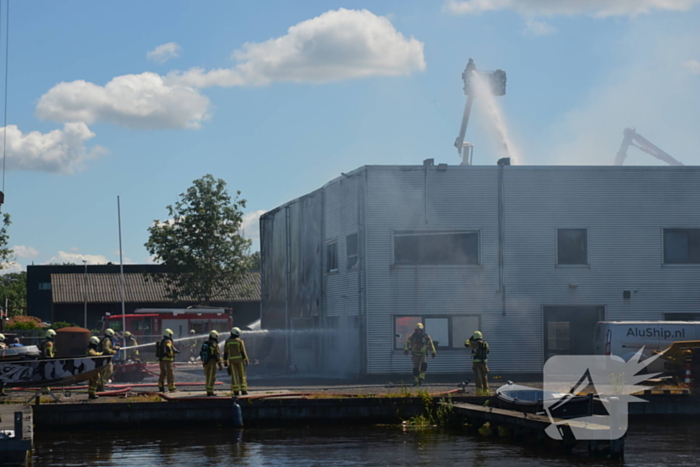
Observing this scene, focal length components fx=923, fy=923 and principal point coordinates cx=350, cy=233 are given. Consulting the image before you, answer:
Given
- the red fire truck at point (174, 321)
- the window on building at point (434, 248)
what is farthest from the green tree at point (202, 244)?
the window on building at point (434, 248)

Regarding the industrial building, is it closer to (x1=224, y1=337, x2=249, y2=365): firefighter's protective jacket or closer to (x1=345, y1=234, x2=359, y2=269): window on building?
(x1=345, y1=234, x2=359, y2=269): window on building

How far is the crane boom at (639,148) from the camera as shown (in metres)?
46.8

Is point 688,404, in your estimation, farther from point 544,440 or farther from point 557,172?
point 557,172

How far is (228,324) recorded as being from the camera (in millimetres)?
44500

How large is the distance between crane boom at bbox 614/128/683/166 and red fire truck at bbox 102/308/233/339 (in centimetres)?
2169

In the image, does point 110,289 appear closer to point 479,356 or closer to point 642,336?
point 642,336

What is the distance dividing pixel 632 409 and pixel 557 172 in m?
10.1

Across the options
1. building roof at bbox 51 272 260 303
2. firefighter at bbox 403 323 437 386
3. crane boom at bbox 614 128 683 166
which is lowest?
firefighter at bbox 403 323 437 386

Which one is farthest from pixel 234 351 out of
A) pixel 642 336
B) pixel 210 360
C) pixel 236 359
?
pixel 642 336

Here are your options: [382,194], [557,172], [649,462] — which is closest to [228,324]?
[382,194]

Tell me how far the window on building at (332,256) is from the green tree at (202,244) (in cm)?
1960

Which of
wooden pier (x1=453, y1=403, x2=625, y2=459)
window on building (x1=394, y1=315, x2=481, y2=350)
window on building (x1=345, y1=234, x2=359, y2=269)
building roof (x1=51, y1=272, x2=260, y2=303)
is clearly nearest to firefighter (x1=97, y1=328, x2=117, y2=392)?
window on building (x1=345, y1=234, x2=359, y2=269)

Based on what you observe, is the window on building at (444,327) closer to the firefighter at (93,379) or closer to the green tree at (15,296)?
the firefighter at (93,379)

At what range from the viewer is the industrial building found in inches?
1220
